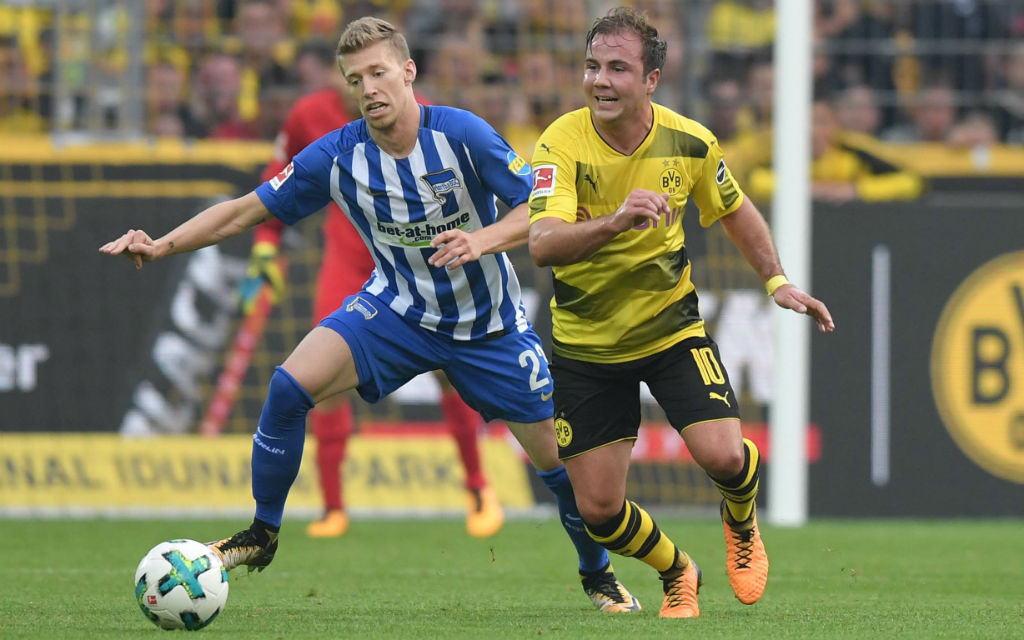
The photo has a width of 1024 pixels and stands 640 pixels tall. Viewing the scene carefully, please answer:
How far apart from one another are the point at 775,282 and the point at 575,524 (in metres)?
1.26

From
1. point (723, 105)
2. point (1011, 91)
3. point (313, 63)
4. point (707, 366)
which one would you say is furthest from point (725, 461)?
point (1011, 91)

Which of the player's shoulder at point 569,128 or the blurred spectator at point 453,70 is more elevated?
the blurred spectator at point 453,70

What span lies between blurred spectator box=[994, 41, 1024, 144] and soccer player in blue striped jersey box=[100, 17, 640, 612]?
22.7ft

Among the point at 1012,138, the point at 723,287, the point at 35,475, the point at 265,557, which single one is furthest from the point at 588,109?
the point at 1012,138

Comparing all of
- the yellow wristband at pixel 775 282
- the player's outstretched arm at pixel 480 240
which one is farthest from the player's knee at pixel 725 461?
the player's outstretched arm at pixel 480 240

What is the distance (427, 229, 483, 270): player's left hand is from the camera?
5.32 meters

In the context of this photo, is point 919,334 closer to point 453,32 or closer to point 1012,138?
point 1012,138

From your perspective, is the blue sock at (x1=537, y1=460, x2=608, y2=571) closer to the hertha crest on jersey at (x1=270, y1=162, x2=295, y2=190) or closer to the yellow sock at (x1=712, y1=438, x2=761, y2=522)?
the yellow sock at (x1=712, y1=438, x2=761, y2=522)

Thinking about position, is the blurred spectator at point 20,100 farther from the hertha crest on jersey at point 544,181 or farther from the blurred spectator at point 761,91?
the hertha crest on jersey at point 544,181

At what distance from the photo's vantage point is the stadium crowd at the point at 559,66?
1135cm

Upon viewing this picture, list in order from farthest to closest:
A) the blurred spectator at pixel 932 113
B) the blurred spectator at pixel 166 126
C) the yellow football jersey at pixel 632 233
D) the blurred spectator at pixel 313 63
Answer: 1. the blurred spectator at pixel 932 113
2. the blurred spectator at pixel 313 63
3. the blurred spectator at pixel 166 126
4. the yellow football jersey at pixel 632 233

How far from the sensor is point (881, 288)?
1080 cm

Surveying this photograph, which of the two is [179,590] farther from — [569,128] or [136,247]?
[569,128]

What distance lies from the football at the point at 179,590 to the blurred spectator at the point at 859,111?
8092mm
